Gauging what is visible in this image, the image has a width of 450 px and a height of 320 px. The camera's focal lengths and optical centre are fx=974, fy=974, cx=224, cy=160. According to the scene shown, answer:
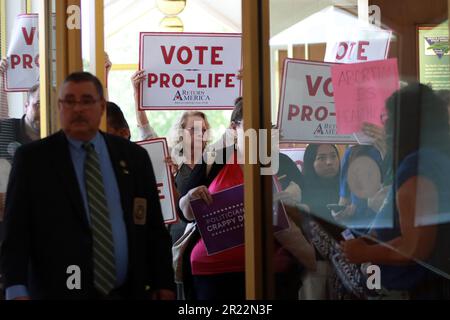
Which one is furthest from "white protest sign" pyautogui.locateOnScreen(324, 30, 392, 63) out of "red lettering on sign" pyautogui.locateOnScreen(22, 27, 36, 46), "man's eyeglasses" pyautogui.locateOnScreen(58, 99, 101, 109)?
"red lettering on sign" pyautogui.locateOnScreen(22, 27, 36, 46)

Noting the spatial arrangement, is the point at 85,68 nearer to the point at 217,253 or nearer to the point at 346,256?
the point at 217,253

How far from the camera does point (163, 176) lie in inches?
239

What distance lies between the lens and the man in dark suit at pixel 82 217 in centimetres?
394

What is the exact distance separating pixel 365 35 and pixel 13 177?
2.03m

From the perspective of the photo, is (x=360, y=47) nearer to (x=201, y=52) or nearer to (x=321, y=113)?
(x=321, y=113)

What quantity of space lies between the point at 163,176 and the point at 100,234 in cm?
210

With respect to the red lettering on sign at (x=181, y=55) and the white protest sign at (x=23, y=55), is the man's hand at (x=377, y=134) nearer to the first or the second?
the red lettering on sign at (x=181, y=55)

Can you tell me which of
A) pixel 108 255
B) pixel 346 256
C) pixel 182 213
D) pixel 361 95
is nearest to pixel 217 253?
pixel 182 213

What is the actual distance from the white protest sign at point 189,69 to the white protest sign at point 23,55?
3.13 feet

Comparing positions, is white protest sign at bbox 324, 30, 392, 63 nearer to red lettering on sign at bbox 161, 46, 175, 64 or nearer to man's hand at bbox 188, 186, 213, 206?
man's hand at bbox 188, 186, 213, 206

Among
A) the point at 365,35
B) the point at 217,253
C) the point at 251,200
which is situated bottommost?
the point at 217,253

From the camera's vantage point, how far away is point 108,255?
401cm

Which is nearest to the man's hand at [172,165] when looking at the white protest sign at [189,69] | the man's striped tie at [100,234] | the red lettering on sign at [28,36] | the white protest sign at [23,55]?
the white protest sign at [189,69]

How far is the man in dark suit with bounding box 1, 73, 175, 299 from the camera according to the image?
3943 mm
